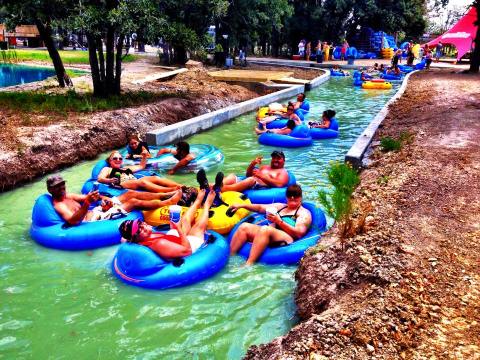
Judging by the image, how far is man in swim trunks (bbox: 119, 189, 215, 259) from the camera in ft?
17.9

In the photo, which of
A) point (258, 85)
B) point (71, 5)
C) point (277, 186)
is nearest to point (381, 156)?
point (277, 186)

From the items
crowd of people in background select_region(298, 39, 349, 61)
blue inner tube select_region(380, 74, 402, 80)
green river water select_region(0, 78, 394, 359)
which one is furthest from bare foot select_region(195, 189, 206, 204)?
crowd of people in background select_region(298, 39, 349, 61)

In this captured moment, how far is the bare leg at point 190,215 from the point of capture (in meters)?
6.06

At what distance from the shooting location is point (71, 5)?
41.5 ft

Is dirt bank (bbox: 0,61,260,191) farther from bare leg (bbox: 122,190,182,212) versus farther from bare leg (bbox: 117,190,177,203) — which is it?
bare leg (bbox: 122,190,182,212)

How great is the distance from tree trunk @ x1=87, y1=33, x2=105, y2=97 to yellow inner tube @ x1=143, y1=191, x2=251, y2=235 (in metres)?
8.58

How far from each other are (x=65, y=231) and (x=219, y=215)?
7.01 ft

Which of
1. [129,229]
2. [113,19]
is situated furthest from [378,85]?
[129,229]

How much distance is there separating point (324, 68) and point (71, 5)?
2216 cm

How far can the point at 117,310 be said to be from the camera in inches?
197

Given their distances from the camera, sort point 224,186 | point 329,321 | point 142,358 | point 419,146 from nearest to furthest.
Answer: point 329,321, point 142,358, point 224,186, point 419,146

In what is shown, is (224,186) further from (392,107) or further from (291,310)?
(392,107)

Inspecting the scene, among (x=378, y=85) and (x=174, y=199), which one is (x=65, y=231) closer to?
(x=174, y=199)

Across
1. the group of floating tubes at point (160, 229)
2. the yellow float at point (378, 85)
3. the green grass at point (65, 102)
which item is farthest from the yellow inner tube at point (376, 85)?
the group of floating tubes at point (160, 229)
